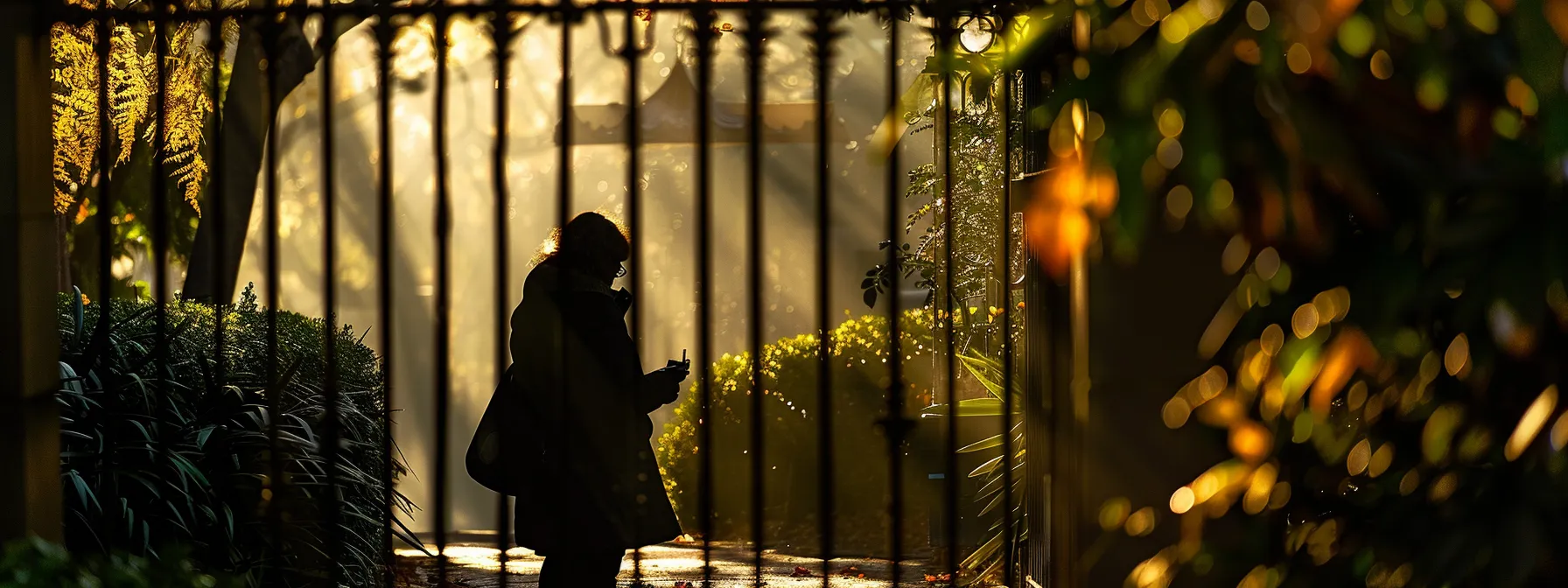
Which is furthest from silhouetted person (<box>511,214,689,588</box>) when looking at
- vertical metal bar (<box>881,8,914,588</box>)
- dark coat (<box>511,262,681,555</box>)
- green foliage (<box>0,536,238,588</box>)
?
green foliage (<box>0,536,238,588</box>)

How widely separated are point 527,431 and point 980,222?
401 centimetres

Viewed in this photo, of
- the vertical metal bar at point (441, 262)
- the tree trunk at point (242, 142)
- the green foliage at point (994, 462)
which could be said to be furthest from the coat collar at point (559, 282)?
the tree trunk at point (242, 142)

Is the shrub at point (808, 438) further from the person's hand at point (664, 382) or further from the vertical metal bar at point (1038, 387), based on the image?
the vertical metal bar at point (1038, 387)

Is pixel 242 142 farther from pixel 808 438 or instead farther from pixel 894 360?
pixel 894 360

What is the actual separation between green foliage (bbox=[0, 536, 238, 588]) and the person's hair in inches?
79.0

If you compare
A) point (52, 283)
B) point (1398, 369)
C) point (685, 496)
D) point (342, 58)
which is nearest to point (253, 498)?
point (52, 283)

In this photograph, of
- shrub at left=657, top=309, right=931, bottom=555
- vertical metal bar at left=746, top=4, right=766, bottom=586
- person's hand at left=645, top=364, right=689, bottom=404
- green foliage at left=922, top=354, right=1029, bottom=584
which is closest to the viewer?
vertical metal bar at left=746, top=4, right=766, bottom=586

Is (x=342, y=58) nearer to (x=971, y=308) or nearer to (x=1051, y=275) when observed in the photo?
(x=971, y=308)

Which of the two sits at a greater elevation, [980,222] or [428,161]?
[428,161]

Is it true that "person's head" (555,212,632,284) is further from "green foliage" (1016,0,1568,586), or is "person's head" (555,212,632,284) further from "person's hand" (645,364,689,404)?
"green foliage" (1016,0,1568,586)

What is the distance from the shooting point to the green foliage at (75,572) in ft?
9.13

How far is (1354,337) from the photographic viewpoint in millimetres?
2107

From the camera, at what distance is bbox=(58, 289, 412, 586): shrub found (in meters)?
4.12

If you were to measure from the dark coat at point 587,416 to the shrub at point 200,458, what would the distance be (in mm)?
756
